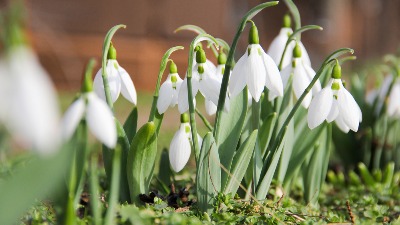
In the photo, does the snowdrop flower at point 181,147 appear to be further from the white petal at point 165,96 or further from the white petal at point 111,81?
the white petal at point 111,81

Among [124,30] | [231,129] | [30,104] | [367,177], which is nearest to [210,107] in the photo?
[231,129]

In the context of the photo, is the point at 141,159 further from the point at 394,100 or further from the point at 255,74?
the point at 394,100

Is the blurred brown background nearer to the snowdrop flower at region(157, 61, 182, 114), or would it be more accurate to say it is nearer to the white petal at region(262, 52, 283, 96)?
the snowdrop flower at region(157, 61, 182, 114)

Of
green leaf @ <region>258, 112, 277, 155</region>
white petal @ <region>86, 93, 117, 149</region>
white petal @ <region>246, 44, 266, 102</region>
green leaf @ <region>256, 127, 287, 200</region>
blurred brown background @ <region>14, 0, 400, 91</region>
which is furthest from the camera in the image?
blurred brown background @ <region>14, 0, 400, 91</region>

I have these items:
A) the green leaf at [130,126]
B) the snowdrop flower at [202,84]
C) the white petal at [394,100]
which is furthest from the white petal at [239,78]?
the white petal at [394,100]

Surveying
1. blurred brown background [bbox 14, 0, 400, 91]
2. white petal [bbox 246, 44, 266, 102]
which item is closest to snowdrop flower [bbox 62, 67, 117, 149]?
white petal [bbox 246, 44, 266, 102]
